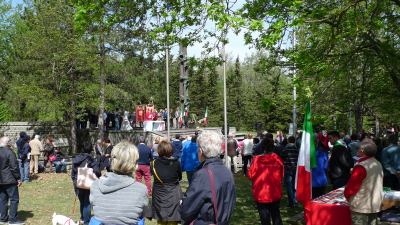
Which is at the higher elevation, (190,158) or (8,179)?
(190,158)

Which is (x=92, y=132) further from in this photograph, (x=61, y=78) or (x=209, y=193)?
(x=209, y=193)

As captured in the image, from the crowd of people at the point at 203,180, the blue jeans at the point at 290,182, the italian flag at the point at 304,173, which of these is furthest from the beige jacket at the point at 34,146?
the italian flag at the point at 304,173

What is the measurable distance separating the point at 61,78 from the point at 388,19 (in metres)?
18.3

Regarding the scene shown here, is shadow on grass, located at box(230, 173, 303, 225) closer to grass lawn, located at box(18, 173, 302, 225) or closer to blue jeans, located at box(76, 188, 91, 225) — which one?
grass lawn, located at box(18, 173, 302, 225)

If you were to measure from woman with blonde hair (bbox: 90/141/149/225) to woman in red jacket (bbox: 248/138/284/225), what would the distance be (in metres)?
3.70

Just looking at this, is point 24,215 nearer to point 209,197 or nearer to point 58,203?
point 58,203

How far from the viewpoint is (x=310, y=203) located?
7379mm

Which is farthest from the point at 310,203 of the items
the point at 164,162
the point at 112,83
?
the point at 112,83

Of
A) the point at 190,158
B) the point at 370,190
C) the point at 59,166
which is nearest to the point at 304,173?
the point at 370,190

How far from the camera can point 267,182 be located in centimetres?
744

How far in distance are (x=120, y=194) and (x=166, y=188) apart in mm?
3292

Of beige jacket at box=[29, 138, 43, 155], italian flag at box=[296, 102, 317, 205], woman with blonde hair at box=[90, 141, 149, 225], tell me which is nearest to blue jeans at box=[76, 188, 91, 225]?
italian flag at box=[296, 102, 317, 205]

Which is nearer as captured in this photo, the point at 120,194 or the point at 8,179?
the point at 120,194

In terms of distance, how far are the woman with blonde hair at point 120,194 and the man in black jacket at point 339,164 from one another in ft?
18.6
